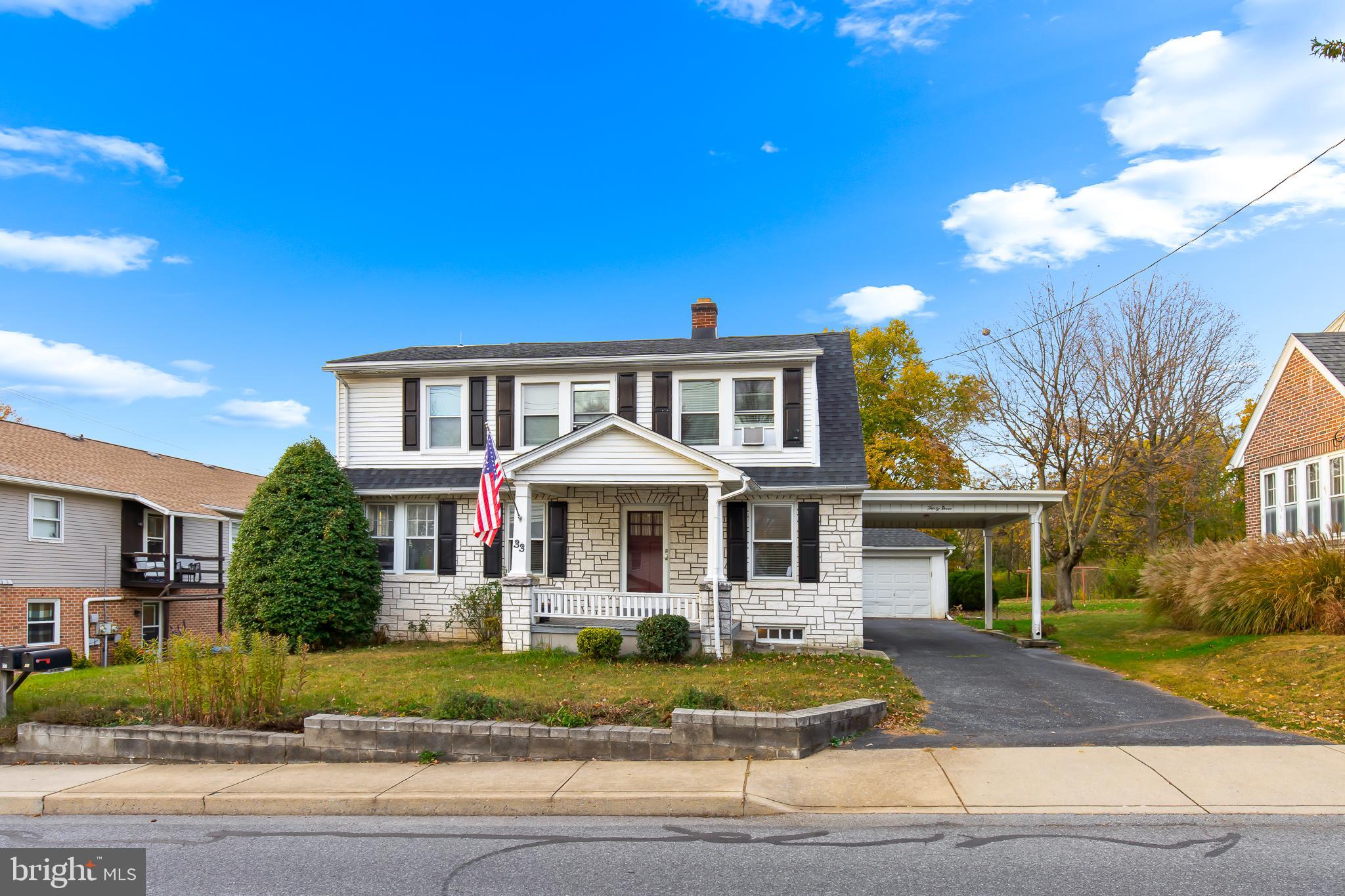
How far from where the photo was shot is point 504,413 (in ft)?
60.6

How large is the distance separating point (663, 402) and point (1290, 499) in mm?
13198

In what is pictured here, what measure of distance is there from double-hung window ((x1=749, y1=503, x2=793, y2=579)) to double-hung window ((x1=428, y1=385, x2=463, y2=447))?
252 inches

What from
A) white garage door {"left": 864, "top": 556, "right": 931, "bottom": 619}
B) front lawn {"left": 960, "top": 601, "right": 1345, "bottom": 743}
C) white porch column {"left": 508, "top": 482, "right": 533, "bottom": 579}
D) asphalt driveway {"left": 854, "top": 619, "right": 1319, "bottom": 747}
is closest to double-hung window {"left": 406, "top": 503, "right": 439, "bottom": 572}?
white porch column {"left": 508, "top": 482, "right": 533, "bottom": 579}

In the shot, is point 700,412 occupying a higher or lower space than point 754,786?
higher

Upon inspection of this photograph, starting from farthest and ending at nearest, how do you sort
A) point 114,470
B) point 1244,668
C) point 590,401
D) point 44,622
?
point 114,470
point 44,622
point 590,401
point 1244,668

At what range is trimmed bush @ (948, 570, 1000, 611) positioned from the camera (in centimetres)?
3347

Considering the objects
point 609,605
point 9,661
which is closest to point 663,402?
point 609,605

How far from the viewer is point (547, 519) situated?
694 inches

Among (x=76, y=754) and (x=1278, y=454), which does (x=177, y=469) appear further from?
(x=1278, y=454)

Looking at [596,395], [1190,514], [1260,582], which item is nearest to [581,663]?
[596,395]

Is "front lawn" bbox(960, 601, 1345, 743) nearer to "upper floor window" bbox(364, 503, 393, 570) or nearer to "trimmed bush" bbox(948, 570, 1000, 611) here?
"upper floor window" bbox(364, 503, 393, 570)

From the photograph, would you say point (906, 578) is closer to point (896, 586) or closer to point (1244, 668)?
point (896, 586)

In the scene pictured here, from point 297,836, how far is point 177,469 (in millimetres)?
25769

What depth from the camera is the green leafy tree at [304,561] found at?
1642 cm
